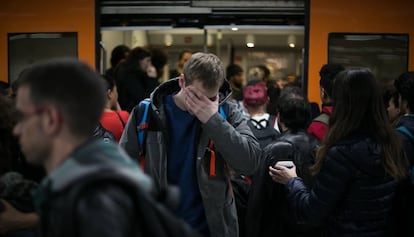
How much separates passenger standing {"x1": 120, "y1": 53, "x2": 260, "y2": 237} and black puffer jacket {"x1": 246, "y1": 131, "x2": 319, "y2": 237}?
0.48 meters

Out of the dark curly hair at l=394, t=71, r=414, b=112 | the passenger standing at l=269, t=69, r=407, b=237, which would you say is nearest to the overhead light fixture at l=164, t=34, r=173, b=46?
the dark curly hair at l=394, t=71, r=414, b=112

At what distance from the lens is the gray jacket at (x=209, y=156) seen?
11.1ft

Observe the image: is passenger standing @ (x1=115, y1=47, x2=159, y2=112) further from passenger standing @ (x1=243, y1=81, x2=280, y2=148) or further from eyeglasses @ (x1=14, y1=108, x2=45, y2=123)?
eyeglasses @ (x1=14, y1=108, x2=45, y2=123)

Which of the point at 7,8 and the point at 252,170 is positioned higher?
the point at 7,8

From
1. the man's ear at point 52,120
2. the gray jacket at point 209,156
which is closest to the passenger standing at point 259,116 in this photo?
the gray jacket at point 209,156

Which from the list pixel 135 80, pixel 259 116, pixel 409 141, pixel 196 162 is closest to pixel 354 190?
pixel 409 141

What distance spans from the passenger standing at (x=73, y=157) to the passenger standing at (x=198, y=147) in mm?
1419

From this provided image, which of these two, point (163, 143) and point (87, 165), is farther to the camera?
point (163, 143)

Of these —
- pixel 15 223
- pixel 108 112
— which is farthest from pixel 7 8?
pixel 15 223

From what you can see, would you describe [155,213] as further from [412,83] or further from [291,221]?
[412,83]

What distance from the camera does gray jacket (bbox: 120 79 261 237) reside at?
11.1 ft

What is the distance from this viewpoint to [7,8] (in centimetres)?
Result: 845

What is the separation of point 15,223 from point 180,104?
3.78 ft

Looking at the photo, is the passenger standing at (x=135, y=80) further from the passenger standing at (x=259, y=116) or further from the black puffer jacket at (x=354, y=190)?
the black puffer jacket at (x=354, y=190)
